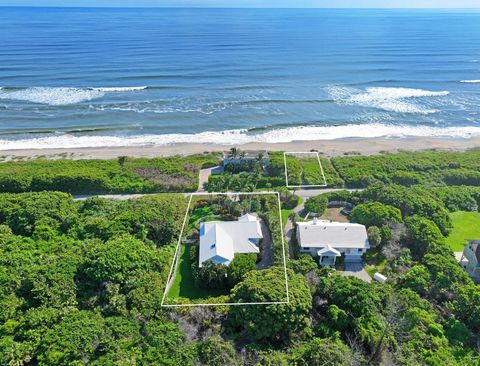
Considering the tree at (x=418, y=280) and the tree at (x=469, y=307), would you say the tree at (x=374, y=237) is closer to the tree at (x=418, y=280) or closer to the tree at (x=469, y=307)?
the tree at (x=418, y=280)

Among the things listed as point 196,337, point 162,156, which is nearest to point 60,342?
point 196,337

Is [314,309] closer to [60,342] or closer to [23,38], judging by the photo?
[60,342]

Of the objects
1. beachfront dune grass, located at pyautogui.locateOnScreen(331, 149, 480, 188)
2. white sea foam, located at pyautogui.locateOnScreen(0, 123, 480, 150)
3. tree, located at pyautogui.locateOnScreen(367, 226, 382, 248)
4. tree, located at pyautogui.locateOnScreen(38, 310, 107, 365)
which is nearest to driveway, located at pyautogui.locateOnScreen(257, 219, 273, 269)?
tree, located at pyautogui.locateOnScreen(367, 226, 382, 248)

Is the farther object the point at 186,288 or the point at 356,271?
the point at 356,271

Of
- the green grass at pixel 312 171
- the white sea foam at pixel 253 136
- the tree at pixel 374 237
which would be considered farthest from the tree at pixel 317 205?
the white sea foam at pixel 253 136

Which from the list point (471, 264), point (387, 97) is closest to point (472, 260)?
point (471, 264)

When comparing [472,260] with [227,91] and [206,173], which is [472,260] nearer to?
[206,173]

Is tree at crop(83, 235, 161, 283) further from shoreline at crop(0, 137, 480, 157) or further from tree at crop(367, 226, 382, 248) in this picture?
shoreline at crop(0, 137, 480, 157)
